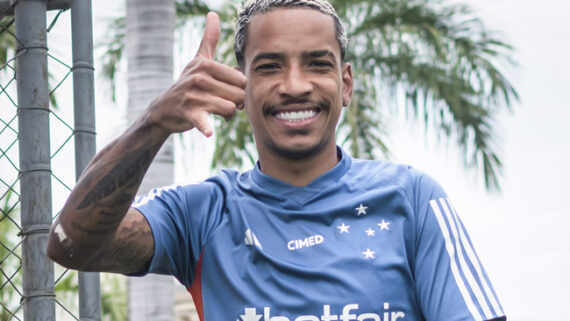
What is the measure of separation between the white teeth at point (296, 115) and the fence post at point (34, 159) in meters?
0.94

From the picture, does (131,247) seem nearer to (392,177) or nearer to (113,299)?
(392,177)

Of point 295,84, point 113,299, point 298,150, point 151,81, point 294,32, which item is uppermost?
point 151,81

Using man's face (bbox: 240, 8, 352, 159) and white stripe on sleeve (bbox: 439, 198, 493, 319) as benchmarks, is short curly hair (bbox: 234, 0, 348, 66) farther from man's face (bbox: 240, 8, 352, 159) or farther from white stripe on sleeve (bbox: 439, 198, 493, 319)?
white stripe on sleeve (bbox: 439, 198, 493, 319)

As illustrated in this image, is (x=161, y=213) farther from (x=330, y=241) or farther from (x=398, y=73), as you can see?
(x=398, y=73)

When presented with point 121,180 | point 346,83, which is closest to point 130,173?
point 121,180

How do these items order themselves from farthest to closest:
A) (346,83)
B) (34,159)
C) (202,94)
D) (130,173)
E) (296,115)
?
(34,159) → (346,83) → (296,115) → (130,173) → (202,94)

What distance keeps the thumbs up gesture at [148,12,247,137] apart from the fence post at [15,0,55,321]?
98 cm

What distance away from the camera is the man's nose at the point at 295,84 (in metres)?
2.58

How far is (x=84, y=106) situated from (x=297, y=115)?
2.88 ft

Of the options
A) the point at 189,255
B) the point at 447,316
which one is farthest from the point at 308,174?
the point at 447,316

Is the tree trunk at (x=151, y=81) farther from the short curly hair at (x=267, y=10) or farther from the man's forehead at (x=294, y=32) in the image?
the man's forehead at (x=294, y=32)

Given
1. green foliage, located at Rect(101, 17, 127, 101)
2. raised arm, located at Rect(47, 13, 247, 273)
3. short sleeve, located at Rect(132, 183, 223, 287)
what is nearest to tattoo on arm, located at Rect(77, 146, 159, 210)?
raised arm, located at Rect(47, 13, 247, 273)

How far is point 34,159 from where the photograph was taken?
3.08 meters

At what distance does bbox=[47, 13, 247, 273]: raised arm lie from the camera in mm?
2139
